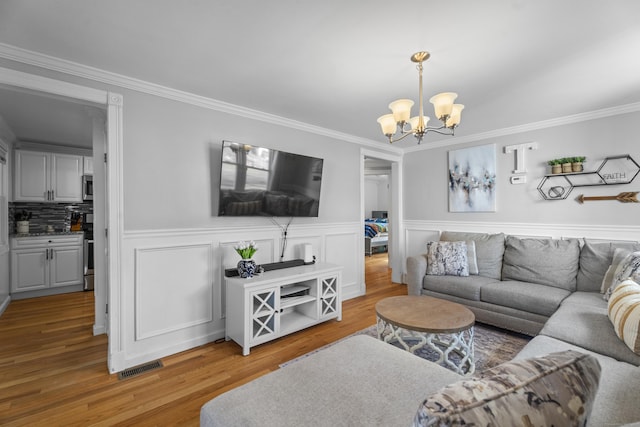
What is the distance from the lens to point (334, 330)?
3059 millimetres

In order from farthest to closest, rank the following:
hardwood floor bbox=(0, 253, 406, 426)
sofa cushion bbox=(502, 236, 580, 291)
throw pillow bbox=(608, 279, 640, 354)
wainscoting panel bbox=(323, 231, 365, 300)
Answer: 1. wainscoting panel bbox=(323, 231, 365, 300)
2. sofa cushion bbox=(502, 236, 580, 291)
3. hardwood floor bbox=(0, 253, 406, 426)
4. throw pillow bbox=(608, 279, 640, 354)

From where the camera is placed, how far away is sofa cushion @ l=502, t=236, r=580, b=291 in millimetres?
2908

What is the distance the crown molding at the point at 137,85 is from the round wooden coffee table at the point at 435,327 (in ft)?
7.53

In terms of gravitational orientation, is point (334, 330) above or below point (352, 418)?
below

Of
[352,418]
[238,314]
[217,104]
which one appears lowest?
[238,314]

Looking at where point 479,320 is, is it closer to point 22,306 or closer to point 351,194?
point 351,194

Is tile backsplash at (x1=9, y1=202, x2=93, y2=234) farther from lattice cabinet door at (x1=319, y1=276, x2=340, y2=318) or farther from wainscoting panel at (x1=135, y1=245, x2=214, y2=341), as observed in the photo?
lattice cabinet door at (x1=319, y1=276, x2=340, y2=318)

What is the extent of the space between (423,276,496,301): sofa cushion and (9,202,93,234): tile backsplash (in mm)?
5573

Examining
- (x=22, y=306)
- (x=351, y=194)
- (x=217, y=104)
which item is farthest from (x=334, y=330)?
(x=22, y=306)

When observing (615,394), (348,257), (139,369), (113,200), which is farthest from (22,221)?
(615,394)

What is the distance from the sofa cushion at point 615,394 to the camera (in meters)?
1.06

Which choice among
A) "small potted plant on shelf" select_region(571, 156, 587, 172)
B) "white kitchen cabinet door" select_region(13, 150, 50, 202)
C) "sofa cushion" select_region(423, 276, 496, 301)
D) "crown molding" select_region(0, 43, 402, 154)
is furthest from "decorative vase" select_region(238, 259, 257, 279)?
"white kitchen cabinet door" select_region(13, 150, 50, 202)

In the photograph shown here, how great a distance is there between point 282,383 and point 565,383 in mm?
965

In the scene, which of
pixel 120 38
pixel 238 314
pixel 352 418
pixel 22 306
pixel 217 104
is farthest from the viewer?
pixel 22 306
